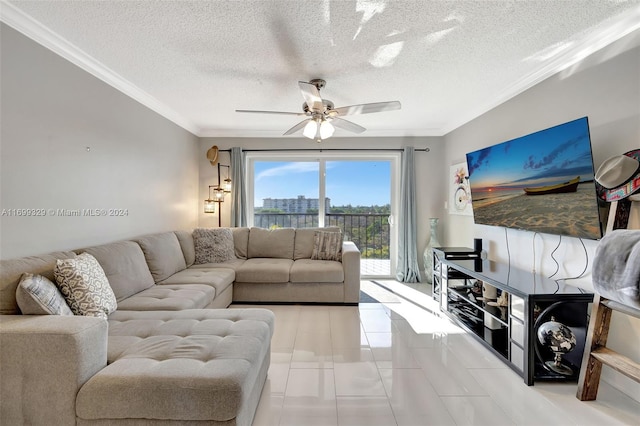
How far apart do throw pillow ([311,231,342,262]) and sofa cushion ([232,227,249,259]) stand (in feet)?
3.20

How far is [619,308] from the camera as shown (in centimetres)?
167

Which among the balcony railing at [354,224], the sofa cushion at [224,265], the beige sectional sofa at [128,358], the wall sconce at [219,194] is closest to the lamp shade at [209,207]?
the wall sconce at [219,194]

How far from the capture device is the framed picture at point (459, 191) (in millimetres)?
4070

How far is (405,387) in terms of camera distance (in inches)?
78.0

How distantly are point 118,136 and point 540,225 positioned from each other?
3.97 metres

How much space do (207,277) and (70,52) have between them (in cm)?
222

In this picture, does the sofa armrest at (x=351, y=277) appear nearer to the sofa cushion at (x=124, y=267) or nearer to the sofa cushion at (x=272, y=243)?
the sofa cushion at (x=272, y=243)

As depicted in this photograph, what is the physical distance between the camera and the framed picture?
4.07 m

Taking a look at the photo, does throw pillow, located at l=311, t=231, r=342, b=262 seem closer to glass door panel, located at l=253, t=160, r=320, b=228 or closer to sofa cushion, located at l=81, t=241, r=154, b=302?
glass door panel, located at l=253, t=160, r=320, b=228

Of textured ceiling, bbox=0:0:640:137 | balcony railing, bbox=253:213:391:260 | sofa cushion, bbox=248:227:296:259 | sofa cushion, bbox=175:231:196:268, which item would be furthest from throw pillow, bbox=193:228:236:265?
textured ceiling, bbox=0:0:640:137

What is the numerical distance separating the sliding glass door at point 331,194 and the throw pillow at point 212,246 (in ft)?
3.45

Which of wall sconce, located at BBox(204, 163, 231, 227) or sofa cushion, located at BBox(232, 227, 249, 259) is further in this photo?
wall sconce, located at BBox(204, 163, 231, 227)

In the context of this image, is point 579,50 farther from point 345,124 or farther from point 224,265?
point 224,265

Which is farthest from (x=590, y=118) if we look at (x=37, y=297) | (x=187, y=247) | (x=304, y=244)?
(x=187, y=247)
